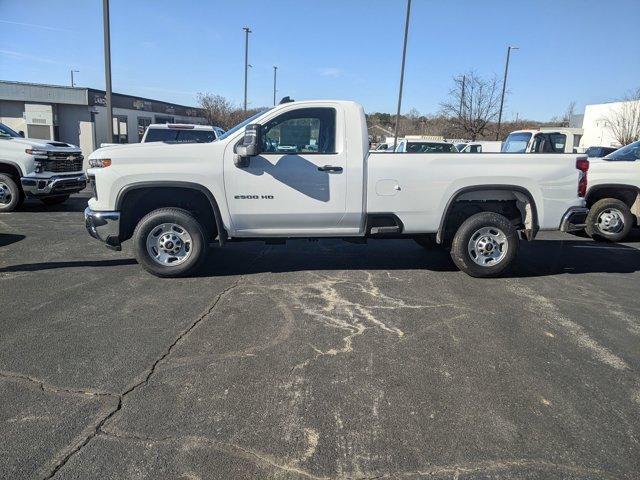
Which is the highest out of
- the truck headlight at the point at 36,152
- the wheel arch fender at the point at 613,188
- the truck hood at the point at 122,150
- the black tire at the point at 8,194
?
the truck hood at the point at 122,150

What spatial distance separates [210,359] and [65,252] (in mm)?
4660

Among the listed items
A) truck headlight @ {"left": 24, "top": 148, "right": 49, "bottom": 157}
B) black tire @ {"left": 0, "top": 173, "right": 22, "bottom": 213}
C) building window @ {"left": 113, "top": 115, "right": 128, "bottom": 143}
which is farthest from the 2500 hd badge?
building window @ {"left": 113, "top": 115, "right": 128, "bottom": 143}

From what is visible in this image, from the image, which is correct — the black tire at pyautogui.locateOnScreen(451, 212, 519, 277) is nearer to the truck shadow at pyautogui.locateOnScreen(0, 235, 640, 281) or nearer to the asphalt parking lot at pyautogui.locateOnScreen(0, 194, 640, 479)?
the asphalt parking lot at pyautogui.locateOnScreen(0, 194, 640, 479)

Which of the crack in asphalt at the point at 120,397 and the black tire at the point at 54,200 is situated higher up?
the black tire at the point at 54,200

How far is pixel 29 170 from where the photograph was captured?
35.5 ft

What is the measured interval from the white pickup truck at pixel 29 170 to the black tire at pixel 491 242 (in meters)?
9.31

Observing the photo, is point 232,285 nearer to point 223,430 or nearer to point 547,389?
point 223,430

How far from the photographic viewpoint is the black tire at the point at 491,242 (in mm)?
6270

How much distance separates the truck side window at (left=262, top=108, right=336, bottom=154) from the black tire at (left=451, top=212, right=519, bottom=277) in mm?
2036

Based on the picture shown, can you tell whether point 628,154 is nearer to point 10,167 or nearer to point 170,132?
point 170,132

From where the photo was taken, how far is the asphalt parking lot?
2734 millimetres

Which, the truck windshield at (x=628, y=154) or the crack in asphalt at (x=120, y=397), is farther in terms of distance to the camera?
the truck windshield at (x=628, y=154)

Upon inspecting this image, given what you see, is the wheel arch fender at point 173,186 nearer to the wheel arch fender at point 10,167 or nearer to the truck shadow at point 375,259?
the truck shadow at point 375,259

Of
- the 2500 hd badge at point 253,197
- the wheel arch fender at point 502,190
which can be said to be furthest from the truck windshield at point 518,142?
the 2500 hd badge at point 253,197
